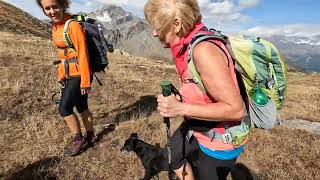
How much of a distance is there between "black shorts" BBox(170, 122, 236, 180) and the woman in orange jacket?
9.91 ft

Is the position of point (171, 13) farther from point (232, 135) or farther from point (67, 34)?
point (67, 34)

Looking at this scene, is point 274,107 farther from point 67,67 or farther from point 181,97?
point 67,67

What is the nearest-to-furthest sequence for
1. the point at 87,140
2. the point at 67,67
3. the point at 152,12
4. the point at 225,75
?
the point at 225,75 → the point at 152,12 → the point at 67,67 → the point at 87,140

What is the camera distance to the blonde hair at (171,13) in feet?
11.3

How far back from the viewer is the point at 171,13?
3.47 metres

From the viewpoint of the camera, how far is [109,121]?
10039 millimetres

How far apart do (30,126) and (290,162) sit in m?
6.01

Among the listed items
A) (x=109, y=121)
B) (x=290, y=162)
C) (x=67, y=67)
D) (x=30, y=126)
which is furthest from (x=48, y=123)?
(x=290, y=162)

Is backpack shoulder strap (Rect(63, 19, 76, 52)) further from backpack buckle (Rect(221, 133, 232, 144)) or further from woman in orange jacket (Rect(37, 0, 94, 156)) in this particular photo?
backpack buckle (Rect(221, 133, 232, 144))

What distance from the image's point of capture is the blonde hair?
3447 millimetres

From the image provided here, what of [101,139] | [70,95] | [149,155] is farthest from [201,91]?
[101,139]

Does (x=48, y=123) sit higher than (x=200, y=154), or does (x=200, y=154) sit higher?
(x=200, y=154)

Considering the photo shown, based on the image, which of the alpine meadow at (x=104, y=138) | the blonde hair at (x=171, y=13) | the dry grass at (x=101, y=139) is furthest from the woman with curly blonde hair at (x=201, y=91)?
the dry grass at (x=101, y=139)

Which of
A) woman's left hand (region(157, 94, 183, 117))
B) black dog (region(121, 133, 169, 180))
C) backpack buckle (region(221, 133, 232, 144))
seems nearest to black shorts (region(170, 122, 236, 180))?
backpack buckle (region(221, 133, 232, 144))
